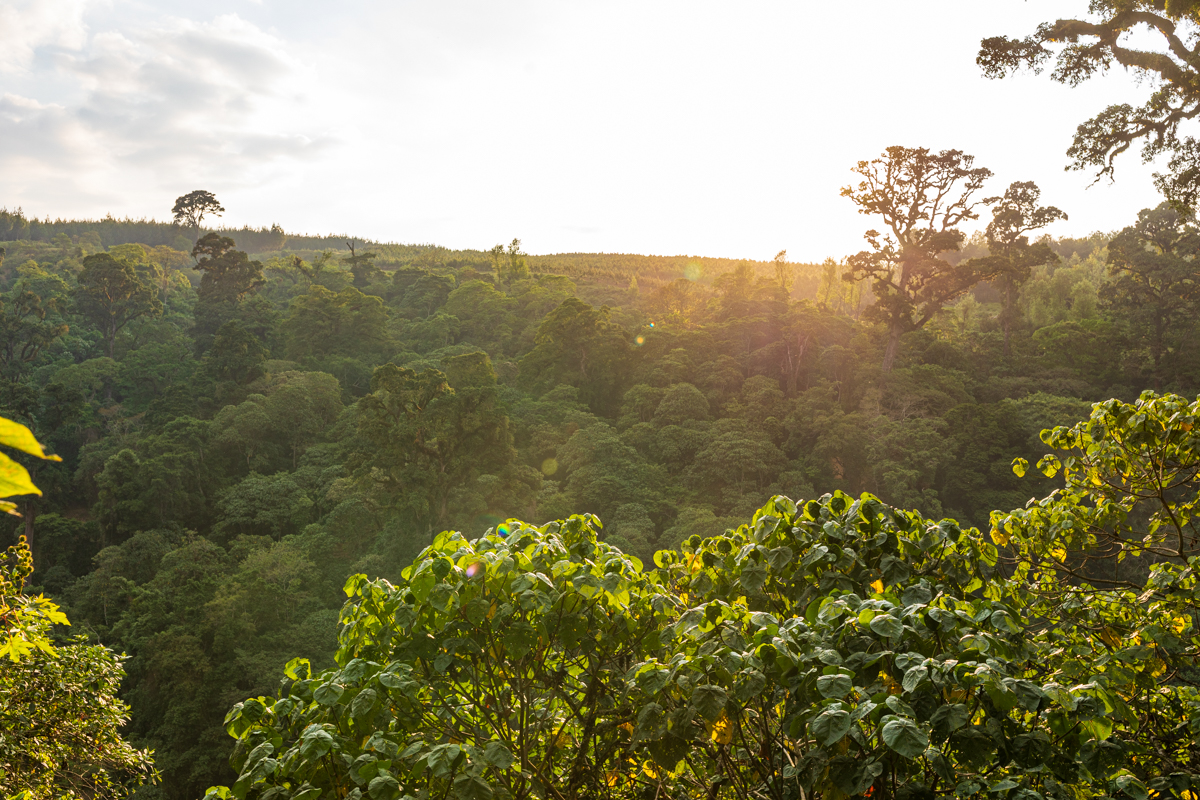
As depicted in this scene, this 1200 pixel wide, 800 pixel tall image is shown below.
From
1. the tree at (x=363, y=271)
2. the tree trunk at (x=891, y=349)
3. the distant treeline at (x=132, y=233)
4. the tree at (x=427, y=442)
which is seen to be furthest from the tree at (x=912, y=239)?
the distant treeline at (x=132, y=233)

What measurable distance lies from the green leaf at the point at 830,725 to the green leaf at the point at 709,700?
1.20 feet

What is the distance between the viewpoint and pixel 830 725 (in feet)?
6.45

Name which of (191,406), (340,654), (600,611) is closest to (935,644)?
(600,611)

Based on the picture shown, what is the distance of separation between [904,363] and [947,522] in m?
25.6

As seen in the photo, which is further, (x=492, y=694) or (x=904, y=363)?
(x=904, y=363)

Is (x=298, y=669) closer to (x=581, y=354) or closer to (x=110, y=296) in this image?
(x=581, y=354)

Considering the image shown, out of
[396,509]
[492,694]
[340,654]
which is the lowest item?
[396,509]

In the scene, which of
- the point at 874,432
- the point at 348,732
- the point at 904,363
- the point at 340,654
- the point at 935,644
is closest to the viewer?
the point at 935,644

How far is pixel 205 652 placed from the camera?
587 inches

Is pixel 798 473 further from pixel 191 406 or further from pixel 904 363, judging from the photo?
pixel 191 406

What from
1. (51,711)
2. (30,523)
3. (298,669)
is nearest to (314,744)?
(298,669)

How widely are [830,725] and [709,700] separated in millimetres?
454

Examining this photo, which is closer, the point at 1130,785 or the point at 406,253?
the point at 1130,785

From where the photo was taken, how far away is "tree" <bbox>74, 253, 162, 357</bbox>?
35.6m
